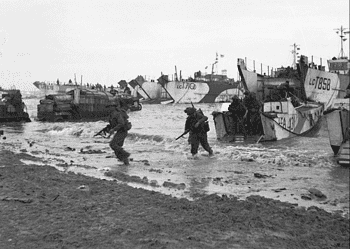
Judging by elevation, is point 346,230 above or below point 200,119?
below

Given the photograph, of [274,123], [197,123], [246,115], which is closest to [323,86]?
[274,123]

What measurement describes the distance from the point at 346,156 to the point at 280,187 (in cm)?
211

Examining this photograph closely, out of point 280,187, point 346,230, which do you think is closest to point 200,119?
point 280,187

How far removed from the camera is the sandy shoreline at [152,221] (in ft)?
14.0

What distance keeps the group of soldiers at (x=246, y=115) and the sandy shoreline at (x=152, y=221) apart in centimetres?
908

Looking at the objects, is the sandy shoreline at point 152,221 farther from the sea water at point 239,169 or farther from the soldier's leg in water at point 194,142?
the soldier's leg in water at point 194,142

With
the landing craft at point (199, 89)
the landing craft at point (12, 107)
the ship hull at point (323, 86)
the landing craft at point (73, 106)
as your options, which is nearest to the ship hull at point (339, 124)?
the ship hull at point (323, 86)

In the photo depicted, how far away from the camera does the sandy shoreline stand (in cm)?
426

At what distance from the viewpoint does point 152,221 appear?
493 cm

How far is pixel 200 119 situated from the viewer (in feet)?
38.0

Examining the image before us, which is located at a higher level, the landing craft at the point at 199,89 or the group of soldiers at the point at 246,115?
the landing craft at the point at 199,89

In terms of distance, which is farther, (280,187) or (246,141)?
Answer: (246,141)

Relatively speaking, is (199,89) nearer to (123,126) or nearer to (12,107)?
(12,107)

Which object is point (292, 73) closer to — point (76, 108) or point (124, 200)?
point (124, 200)
